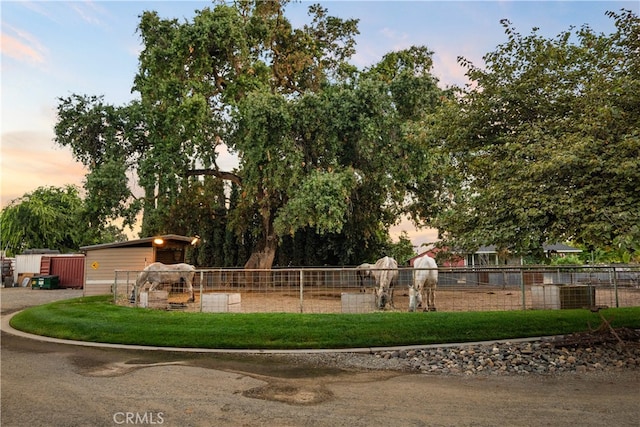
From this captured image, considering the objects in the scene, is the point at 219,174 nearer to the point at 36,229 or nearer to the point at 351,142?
the point at 351,142

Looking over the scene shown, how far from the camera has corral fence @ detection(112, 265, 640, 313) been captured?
47.3 feet

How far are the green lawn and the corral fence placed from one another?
1.11 meters

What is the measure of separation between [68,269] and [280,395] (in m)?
33.9

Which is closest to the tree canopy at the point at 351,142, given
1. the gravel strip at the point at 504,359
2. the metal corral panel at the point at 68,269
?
the gravel strip at the point at 504,359

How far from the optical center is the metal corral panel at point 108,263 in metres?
21.4

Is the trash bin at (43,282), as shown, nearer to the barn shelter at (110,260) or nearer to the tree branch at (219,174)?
the barn shelter at (110,260)

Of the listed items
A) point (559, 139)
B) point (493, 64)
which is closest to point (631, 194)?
point (559, 139)

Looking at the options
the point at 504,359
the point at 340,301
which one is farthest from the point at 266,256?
the point at 504,359

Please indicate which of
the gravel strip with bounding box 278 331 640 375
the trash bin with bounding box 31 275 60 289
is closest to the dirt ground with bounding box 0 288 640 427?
the gravel strip with bounding box 278 331 640 375

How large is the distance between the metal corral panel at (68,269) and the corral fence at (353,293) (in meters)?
19.9

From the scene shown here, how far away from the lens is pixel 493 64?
12.3 meters

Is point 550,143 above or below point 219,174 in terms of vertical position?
below

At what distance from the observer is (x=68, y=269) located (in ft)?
115

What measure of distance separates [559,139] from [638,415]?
5.98 m
